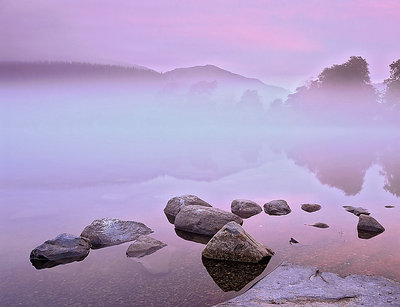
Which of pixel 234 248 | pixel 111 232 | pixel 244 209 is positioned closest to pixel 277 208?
pixel 244 209

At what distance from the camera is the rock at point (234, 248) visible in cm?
1113

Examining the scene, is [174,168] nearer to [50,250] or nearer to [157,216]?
[157,216]

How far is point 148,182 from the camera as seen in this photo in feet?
98.3

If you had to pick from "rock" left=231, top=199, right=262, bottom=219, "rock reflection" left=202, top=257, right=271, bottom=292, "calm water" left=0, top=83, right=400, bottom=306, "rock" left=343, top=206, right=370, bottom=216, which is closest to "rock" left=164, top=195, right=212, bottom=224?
"calm water" left=0, top=83, right=400, bottom=306

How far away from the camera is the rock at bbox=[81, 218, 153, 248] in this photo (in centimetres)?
1339

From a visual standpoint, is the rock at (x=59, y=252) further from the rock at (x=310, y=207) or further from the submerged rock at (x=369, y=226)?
the rock at (x=310, y=207)

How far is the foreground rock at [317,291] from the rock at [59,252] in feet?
19.8

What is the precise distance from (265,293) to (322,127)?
398ft

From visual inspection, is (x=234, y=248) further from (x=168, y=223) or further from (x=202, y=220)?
(x=168, y=223)

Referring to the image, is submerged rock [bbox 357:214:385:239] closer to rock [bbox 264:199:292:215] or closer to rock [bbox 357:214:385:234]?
rock [bbox 357:214:385:234]

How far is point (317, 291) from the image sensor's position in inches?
344

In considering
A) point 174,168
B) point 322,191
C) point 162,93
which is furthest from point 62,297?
point 162,93

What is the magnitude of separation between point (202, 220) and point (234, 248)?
3.44 meters

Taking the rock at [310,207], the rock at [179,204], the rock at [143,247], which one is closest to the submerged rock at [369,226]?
the rock at [310,207]
